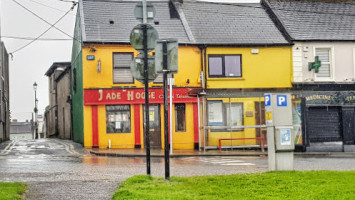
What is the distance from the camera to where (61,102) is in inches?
1645

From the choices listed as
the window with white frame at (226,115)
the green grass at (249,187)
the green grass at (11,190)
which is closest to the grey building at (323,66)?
the window with white frame at (226,115)

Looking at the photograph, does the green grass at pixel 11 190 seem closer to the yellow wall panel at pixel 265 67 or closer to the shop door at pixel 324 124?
the shop door at pixel 324 124

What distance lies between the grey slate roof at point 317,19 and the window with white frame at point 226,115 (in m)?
5.44

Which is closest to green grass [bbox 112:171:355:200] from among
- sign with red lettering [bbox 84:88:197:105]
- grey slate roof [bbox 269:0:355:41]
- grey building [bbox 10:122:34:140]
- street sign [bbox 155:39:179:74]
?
street sign [bbox 155:39:179:74]

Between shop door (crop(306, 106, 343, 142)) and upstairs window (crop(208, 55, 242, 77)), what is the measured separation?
4609mm

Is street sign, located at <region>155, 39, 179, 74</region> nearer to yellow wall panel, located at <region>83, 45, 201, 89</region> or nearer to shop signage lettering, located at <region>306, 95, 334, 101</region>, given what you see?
yellow wall panel, located at <region>83, 45, 201, 89</region>

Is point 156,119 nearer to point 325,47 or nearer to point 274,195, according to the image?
point 325,47

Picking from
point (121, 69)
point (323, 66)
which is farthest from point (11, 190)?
point (323, 66)

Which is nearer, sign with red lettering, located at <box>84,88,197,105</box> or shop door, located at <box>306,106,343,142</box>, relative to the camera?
sign with red lettering, located at <box>84,88,197,105</box>

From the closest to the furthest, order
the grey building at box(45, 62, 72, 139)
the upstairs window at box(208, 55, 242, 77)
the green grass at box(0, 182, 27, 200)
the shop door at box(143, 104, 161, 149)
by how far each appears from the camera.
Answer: the green grass at box(0, 182, 27, 200)
the shop door at box(143, 104, 161, 149)
the upstairs window at box(208, 55, 242, 77)
the grey building at box(45, 62, 72, 139)

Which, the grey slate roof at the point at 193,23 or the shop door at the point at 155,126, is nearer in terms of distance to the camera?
the shop door at the point at 155,126

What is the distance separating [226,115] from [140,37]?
15.9 metres

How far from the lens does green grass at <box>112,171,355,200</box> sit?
8.18 metres

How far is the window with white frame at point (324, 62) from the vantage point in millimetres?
28094
